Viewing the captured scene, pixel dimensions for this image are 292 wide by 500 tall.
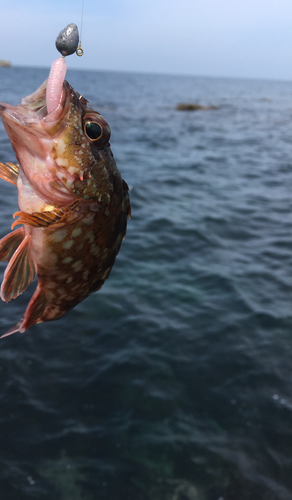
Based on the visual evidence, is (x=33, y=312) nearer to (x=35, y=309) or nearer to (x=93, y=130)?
(x=35, y=309)

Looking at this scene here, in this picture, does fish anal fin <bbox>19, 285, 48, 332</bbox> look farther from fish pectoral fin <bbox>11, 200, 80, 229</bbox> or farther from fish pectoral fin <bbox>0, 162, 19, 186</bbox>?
fish pectoral fin <bbox>0, 162, 19, 186</bbox>

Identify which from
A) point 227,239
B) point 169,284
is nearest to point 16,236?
point 169,284

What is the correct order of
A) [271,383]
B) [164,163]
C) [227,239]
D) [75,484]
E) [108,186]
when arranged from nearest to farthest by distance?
1. [108,186]
2. [75,484]
3. [271,383]
4. [227,239]
5. [164,163]

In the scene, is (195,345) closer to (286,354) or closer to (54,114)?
(286,354)

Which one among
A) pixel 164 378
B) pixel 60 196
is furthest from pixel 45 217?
pixel 164 378

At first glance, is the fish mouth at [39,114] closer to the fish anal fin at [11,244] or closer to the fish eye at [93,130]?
the fish eye at [93,130]

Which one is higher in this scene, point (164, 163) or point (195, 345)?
point (164, 163)
